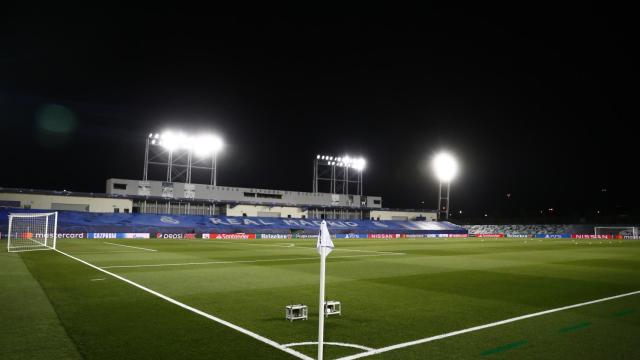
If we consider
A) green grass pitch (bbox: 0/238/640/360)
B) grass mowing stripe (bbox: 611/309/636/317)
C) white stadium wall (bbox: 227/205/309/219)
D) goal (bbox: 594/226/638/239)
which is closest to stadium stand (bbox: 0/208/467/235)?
white stadium wall (bbox: 227/205/309/219)

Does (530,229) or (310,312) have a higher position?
Answer: (310,312)

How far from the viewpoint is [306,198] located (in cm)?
8812

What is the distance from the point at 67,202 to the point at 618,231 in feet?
291

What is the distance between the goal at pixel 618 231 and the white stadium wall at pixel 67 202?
78.6 m

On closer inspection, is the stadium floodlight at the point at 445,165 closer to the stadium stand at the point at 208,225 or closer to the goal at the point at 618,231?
the stadium stand at the point at 208,225

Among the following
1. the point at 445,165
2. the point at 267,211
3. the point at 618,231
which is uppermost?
the point at 445,165

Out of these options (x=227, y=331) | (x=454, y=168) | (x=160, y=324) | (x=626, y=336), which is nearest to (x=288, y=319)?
(x=227, y=331)

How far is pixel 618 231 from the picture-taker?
76875 mm

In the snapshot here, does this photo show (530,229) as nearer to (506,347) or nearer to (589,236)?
(589,236)

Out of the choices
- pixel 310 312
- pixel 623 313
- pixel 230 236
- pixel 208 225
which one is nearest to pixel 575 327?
pixel 623 313

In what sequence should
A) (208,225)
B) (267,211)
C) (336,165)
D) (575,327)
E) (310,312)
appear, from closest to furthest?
(575,327) < (310,312) < (208,225) < (267,211) < (336,165)

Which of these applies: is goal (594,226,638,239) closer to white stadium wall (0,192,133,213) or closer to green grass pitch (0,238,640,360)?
green grass pitch (0,238,640,360)

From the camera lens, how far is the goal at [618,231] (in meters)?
74.9

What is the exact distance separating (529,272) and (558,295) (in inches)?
269
